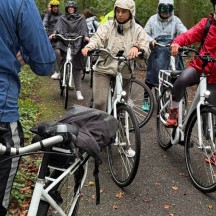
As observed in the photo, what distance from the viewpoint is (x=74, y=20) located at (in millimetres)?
8992

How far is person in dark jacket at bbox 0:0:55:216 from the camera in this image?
2342 mm

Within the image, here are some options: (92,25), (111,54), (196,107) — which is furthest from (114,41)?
(92,25)

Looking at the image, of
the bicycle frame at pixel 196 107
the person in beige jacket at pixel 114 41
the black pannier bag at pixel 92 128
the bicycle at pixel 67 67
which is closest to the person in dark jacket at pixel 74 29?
the bicycle at pixel 67 67

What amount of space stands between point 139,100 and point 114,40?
220 centimetres

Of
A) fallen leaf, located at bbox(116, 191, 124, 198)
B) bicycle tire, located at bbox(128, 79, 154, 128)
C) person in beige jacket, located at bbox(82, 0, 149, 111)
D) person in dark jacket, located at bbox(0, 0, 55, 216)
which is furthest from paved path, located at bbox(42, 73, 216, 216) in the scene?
person in dark jacket, located at bbox(0, 0, 55, 216)

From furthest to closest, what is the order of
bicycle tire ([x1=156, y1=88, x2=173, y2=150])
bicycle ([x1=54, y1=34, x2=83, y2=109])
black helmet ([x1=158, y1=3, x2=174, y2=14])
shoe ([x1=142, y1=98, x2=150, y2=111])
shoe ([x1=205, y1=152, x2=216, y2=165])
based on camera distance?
bicycle ([x1=54, y1=34, x2=83, y2=109]) < black helmet ([x1=158, y1=3, x2=174, y2=14]) < shoe ([x1=142, y1=98, x2=150, y2=111]) < bicycle tire ([x1=156, y1=88, x2=173, y2=150]) < shoe ([x1=205, y1=152, x2=216, y2=165])

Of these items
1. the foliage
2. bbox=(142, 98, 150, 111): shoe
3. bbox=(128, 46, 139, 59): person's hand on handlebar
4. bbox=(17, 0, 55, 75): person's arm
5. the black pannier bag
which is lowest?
the foliage

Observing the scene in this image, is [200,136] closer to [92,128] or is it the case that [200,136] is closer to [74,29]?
[92,128]

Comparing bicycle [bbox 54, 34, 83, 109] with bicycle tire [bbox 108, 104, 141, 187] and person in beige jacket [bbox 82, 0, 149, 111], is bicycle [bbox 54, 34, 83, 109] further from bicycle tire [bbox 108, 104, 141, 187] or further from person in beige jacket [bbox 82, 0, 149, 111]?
bicycle tire [bbox 108, 104, 141, 187]

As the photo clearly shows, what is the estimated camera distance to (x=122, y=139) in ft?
15.8

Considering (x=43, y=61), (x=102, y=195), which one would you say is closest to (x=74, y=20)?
(x=102, y=195)

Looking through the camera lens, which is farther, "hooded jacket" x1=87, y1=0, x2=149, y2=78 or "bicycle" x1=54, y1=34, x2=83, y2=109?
"bicycle" x1=54, y1=34, x2=83, y2=109

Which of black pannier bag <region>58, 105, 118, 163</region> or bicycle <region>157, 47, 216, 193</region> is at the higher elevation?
black pannier bag <region>58, 105, 118, 163</region>

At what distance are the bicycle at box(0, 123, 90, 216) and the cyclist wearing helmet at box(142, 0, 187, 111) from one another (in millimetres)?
4460
